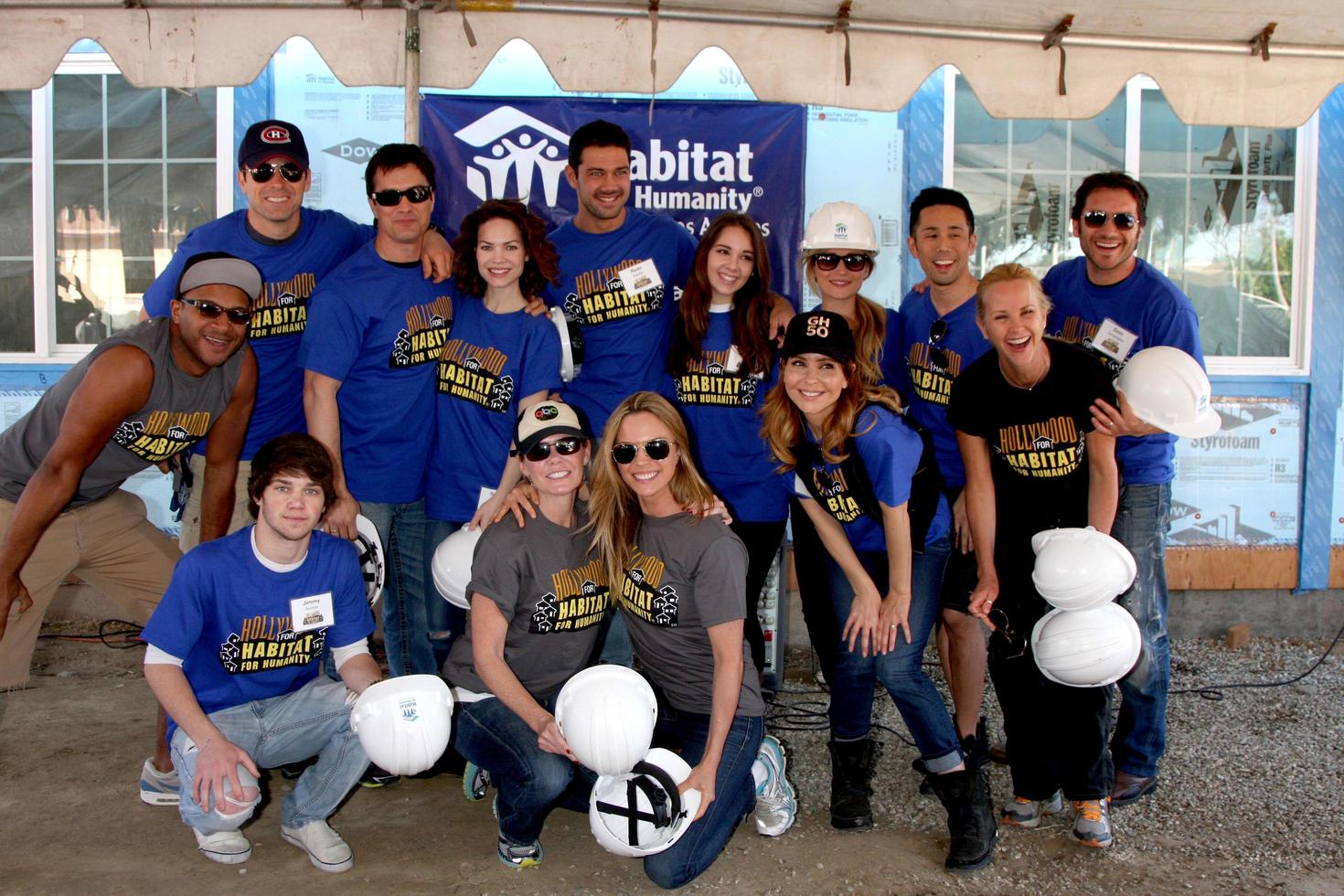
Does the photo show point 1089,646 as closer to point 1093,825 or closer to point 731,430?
point 1093,825

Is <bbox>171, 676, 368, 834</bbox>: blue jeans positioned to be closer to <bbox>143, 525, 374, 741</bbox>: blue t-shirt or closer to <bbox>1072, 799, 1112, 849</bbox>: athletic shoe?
<bbox>143, 525, 374, 741</bbox>: blue t-shirt

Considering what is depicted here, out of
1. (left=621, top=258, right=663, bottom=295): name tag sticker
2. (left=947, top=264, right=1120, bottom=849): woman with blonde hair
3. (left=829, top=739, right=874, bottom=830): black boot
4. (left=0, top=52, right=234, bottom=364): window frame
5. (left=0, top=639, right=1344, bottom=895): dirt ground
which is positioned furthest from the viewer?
(left=0, top=52, right=234, bottom=364): window frame

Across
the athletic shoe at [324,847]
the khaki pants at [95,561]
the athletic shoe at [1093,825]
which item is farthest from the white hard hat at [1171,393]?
the khaki pants at [95,561]

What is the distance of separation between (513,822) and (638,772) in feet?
1.62

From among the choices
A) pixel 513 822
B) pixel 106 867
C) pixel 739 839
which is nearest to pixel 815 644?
pixel 739 839

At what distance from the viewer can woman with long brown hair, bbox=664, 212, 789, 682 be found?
12.8ft

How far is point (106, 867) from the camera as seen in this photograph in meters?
3.21

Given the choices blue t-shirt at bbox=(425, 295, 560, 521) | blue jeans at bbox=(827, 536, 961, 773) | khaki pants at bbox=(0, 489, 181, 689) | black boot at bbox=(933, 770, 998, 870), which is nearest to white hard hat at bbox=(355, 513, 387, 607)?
blue t-shirt at bbox=(425, 295, 560, 521)

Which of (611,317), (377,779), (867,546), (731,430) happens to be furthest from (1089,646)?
(377,779)

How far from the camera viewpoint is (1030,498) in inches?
139

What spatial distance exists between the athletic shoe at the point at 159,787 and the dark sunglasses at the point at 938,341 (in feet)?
9.99

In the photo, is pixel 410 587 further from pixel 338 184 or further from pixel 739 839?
pixel 338 184

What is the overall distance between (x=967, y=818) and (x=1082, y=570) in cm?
85

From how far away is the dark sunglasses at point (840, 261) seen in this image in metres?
3.80
